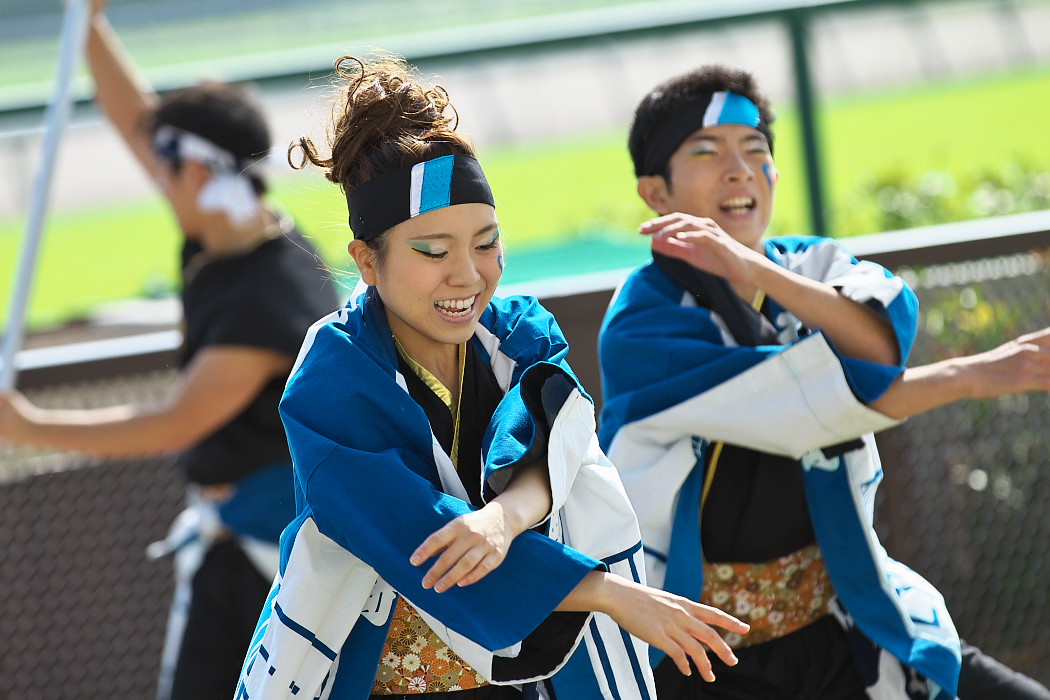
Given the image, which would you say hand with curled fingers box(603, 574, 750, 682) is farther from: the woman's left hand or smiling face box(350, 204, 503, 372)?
smiling face box(350, 204, 503, 372)

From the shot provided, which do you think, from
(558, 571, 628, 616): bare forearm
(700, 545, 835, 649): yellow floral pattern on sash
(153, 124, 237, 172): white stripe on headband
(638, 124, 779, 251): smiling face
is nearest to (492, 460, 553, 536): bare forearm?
(558, 571, 628, 616): bare forearm

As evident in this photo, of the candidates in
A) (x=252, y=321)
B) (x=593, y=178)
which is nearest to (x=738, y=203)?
(x=252, y=321)

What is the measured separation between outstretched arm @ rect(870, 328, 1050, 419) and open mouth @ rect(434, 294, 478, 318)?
823mm

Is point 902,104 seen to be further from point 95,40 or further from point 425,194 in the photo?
point 425,194

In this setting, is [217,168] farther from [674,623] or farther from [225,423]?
[674,623]

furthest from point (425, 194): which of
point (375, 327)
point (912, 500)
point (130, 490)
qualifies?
point (912, 500)

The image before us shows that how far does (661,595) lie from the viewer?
166 centimetres

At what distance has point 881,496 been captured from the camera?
4078 mm

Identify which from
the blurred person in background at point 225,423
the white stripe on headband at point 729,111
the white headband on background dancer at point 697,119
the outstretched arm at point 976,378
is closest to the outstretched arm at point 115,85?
the blurred person in background at point 225,423

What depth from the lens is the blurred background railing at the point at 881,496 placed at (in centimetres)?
379

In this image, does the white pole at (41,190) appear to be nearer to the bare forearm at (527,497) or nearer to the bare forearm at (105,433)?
the bare forearm at (105,433)

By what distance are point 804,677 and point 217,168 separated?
207cm

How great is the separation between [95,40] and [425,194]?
7.99ft

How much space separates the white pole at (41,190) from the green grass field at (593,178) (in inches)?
67.3
